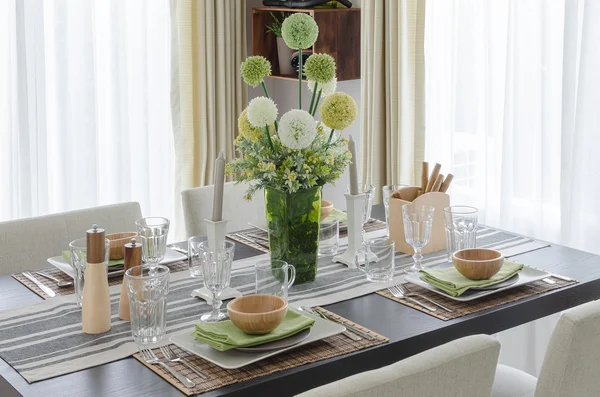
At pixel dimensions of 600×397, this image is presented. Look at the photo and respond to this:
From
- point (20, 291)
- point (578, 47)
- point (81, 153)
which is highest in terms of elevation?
point (578, 47)

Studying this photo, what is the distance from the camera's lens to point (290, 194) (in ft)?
7.02

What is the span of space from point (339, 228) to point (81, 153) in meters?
1.64

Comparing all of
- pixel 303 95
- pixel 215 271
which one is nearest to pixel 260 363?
pixel 215 271

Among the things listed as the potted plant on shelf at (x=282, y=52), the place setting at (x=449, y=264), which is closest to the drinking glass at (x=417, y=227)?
the place setting at (x=449, y=264)

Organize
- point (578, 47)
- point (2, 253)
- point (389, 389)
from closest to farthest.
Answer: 1. point (389, 389)
2. point (2, 253)
3. point (578, 47)

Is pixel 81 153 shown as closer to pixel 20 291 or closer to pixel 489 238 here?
pixel 20 291

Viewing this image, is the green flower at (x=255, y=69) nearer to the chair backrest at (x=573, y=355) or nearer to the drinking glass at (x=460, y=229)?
the drinking glass at (x=460, y=229)

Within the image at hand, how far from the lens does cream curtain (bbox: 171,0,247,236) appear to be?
3.99m

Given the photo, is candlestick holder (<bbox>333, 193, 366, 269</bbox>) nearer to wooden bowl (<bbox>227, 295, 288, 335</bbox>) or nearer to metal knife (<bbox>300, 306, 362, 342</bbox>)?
metal knife (<bbox>300, 306, 362, 342</bbox>)

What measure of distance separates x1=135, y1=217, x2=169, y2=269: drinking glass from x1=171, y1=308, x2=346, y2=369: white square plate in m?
0.39

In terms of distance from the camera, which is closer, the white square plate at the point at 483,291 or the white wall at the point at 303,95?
the white square plate at the point at 483,291

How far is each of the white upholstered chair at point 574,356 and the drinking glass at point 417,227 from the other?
622mm

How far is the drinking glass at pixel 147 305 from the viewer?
1.76m

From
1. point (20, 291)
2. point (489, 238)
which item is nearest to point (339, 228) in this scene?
Answer: point (489, 238)
